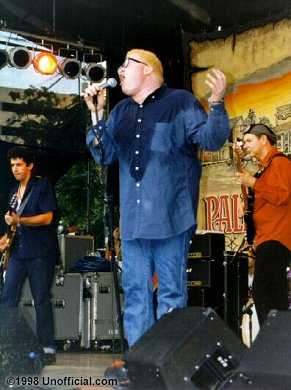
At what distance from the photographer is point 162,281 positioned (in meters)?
3.63

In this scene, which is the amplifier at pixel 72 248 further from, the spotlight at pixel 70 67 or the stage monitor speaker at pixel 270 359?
the stage monitor speaker at pixel 270 359

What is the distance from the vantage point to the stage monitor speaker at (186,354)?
2.86 m

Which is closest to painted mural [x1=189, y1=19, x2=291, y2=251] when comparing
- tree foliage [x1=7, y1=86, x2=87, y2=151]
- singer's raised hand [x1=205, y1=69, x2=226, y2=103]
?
tree foliage [x1=7, y1=86, x2=87, y2=151]

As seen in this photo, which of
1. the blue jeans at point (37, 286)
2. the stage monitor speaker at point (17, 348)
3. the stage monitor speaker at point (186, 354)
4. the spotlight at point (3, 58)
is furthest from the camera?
the spotlight at point (3, 58)

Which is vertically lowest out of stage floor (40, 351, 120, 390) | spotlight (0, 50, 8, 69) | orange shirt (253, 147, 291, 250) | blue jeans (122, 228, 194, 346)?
stage floor (40, 351, 120, 390)

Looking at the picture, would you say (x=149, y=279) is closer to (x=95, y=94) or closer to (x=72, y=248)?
(x=95, y=94)

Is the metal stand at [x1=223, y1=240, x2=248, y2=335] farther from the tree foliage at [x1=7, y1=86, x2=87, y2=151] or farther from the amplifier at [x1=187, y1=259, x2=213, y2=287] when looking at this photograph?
the tree foliage at [x1=7, y1=86, x2=87, y2=151]

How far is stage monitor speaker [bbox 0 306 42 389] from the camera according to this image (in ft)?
12.2

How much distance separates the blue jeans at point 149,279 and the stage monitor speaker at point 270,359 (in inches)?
31.3

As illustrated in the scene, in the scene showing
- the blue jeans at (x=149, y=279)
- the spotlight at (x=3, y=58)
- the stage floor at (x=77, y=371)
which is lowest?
the stage floor at (x=77, y=371)

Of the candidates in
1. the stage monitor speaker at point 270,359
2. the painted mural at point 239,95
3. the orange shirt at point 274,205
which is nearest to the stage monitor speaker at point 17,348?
the stage monitor speaker at point 270,359

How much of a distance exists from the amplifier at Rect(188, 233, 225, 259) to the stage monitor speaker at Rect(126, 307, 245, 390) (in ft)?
12.5

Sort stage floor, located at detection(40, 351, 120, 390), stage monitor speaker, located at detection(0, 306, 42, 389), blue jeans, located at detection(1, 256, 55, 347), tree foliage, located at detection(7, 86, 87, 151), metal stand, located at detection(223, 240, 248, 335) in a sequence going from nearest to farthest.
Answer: stage monitor speaker, located at detection(0, 306, 42, 389), stage floor, located at detection(40, 351, 120, 390), blue jeans, located at detection(1, 256, 55, 347), metal stand, located at detection(223, 240, 248, 335), tree foliage, located at detection(7, 86, 87, 151)

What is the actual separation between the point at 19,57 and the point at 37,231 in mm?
2223
